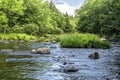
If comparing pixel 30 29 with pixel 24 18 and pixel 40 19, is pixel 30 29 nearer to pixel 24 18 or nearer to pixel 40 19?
pixel 24 18

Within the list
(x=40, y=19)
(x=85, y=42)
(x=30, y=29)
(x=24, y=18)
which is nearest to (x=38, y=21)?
(x=40, y=19)

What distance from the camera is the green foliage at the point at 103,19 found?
7581 centimetres

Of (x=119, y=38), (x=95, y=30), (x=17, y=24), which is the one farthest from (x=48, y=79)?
(x=95, y=30)

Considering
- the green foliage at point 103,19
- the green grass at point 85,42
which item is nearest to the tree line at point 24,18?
the green foliage at point 103,19

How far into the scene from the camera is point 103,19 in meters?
84.5

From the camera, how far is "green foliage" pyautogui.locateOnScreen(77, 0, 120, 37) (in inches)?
2985

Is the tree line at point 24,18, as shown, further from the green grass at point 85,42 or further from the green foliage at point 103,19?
the green grass at point 85,42

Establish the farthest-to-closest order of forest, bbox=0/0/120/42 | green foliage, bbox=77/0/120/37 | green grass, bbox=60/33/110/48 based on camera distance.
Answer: forest, bbox=0/0/120/42
green foliage, bbox=77/0/120/37
green grass, bbox=60/33/110/48

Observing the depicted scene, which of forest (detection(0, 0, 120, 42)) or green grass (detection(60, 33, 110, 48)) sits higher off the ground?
forest (detection(0, 0, 120, 42))

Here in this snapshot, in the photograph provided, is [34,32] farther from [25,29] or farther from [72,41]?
[72,41]

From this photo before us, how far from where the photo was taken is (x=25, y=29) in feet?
276

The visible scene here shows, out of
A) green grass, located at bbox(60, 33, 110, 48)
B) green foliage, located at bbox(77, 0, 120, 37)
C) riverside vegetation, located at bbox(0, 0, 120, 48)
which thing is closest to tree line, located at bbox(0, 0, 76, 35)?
riverside vegetation, located at bbox(0, 0, 120, 48)

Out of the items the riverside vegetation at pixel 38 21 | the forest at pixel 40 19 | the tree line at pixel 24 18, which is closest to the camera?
the riverside vegetation at pixel 38 21

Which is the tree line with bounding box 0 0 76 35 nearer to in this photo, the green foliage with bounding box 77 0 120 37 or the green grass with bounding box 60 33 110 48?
the green foliage with bounding box 77 0 120 37
